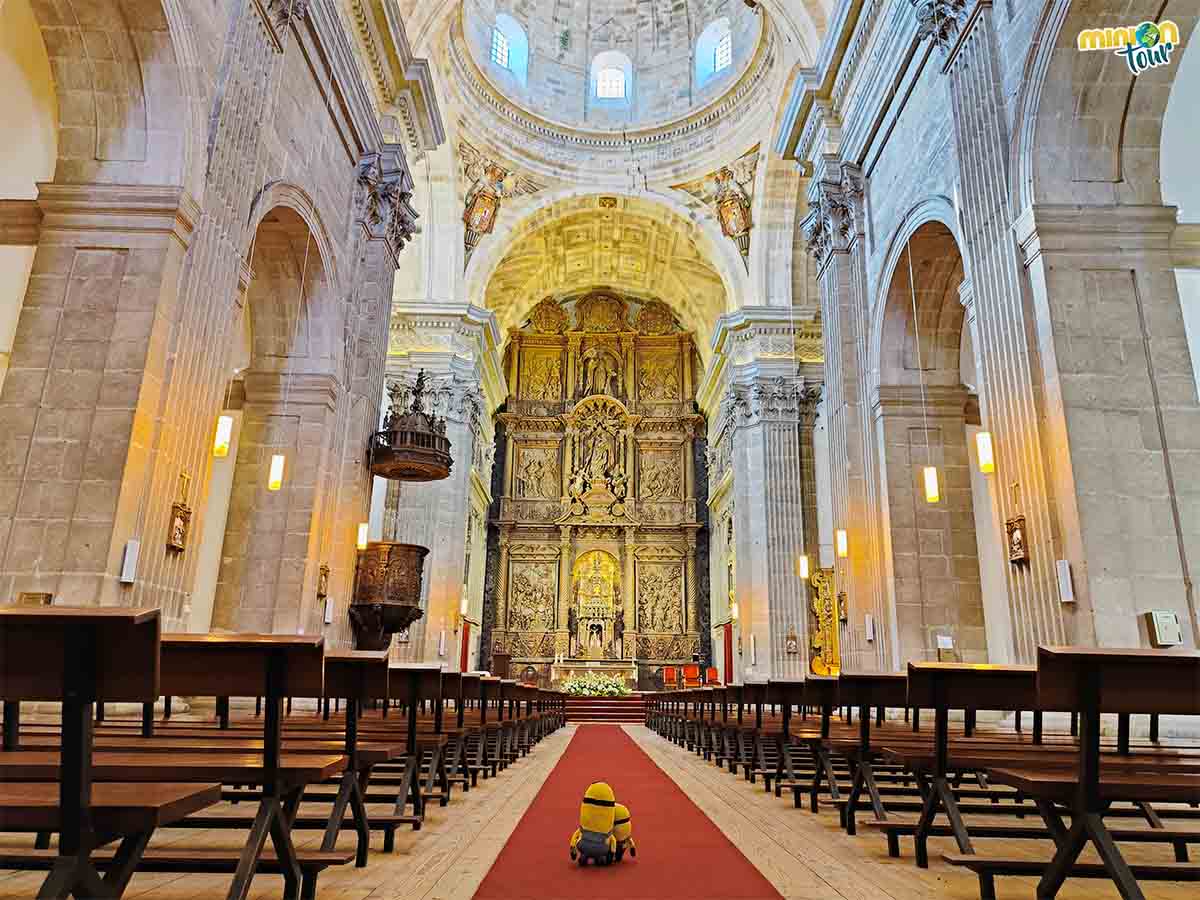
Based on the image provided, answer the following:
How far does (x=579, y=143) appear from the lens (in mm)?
20750

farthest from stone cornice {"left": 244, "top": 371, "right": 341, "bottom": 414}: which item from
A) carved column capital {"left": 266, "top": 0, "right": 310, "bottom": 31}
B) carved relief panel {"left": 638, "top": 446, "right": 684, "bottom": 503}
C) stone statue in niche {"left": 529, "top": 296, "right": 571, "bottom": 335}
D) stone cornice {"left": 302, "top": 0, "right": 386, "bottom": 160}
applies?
stone statue in niche {"left": 529, "top": 296, "right": 571, "bottom": 335}

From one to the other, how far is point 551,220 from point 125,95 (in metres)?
15.6

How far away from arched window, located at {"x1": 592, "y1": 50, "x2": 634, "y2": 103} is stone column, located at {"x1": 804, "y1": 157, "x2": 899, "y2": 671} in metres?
11.7

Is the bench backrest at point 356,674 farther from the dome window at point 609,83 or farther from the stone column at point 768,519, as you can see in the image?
the dome window at point 609,83

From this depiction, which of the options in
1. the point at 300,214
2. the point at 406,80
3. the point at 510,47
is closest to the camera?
the point at 300,214

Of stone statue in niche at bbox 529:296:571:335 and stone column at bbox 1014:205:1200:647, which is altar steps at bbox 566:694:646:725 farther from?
stone column at bbox 1014:205:1200:647

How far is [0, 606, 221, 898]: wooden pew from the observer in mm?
1611

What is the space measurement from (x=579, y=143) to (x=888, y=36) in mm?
12312

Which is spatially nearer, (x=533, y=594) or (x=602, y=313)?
(x=533, y=594)

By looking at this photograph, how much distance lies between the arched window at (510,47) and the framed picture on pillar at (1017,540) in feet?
56.5

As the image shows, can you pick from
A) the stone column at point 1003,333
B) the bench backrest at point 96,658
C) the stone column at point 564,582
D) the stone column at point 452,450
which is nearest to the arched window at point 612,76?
the stone column at point 452,450

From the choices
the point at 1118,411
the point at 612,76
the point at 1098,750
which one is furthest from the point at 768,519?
the point at 1098,750

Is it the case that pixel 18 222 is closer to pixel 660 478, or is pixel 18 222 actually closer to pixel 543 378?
pixel 543 378

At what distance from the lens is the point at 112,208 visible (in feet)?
19.6
